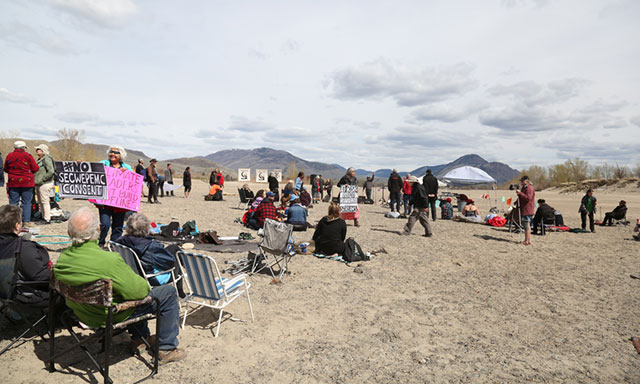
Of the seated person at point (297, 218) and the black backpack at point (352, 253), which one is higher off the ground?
the seated person at point (297, 218)

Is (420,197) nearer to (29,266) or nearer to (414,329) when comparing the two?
(414,329)

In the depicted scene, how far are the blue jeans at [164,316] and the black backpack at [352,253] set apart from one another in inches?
176

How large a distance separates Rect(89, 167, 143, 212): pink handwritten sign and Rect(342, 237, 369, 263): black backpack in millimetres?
3901

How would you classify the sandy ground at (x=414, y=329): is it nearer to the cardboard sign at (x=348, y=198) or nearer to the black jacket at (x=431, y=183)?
the black jacket at (x=431, y=183)

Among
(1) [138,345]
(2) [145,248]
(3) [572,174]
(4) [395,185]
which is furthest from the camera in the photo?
(3) [572,174]

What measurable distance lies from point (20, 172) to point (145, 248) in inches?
256

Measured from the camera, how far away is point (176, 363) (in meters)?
3.51

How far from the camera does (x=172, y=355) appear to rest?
11.5ft

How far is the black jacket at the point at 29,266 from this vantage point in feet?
11.1

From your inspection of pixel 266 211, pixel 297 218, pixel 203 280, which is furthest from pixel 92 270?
pixel 297 218

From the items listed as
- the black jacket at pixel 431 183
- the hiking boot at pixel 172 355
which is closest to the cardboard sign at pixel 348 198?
the black jacket at pixel 431 183

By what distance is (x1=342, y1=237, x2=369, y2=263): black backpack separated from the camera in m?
7.58

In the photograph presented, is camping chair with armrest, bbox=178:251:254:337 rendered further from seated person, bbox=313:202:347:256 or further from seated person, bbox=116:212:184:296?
seated person, bbox=313:202:347:256

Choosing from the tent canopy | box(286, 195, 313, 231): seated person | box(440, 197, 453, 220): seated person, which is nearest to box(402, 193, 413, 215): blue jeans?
box(440, 197, 453, 220): seated person
